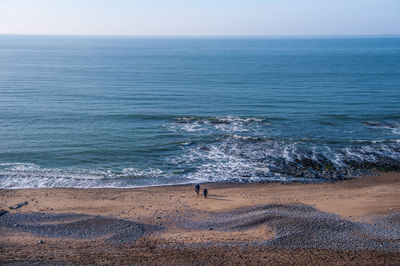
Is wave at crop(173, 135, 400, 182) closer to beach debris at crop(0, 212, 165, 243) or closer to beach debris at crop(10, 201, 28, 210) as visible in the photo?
beach debris at crop(0, 212, 165, 243)

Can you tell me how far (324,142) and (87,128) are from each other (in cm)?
3626

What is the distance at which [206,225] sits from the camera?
92.0 feet

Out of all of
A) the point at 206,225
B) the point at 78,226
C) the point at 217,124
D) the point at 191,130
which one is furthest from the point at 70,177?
the point at 217,124

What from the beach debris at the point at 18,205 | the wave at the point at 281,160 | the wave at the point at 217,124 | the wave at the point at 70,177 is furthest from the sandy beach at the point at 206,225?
the wave at the point at 217,124

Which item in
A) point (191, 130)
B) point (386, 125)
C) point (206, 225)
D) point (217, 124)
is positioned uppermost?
point (386, 125)

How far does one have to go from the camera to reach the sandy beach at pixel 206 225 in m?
23.3

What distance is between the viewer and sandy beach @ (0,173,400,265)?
919 inches

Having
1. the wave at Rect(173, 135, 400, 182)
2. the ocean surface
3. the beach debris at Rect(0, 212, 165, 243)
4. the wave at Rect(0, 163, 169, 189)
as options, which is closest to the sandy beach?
the beach debris at Rect(0, 212, 165, 243)

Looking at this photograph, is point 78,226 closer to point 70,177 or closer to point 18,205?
point 18,205

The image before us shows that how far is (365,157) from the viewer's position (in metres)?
44.0

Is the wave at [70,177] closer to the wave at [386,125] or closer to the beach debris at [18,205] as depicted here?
the beach debris at [18,205]

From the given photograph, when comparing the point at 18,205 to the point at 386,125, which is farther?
the point at 386,125

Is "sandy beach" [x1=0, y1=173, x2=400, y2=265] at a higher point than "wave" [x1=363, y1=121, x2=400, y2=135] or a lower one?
lower

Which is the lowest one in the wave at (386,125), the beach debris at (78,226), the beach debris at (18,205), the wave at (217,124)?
the beach debris at (18,205)
